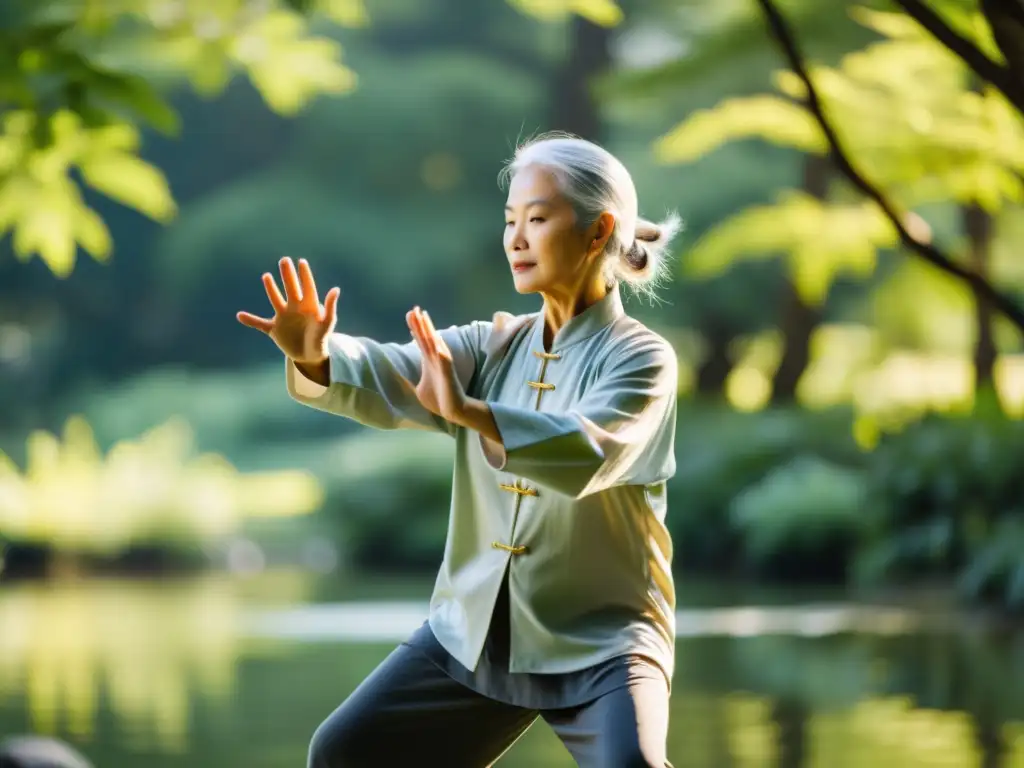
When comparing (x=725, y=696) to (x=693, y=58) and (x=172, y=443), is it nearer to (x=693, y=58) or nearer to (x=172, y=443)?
(x=693, y=58)

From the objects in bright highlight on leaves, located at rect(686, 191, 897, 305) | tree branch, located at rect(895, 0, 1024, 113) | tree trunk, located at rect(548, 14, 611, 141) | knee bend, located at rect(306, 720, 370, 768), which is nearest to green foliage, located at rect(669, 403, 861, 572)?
bright highlight on leaves, located at rect(686, 191, 897, 305)

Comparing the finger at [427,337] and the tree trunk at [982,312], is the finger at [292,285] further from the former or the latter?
the tree trunk at [982,312]

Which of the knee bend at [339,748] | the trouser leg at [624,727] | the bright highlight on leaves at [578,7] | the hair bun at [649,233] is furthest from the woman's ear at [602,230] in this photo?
the bright highlight on leaves at [578,7]

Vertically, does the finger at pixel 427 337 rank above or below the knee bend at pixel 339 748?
above

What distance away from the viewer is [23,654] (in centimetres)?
721

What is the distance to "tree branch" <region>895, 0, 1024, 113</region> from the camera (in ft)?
10.1

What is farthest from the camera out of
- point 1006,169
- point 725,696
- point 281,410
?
point 281,410

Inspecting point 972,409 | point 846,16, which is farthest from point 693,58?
point 972,409

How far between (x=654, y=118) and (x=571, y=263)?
14.7 m

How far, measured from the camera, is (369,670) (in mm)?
6562

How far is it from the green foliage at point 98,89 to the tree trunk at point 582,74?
36.9 ft

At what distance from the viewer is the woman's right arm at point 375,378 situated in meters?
2.50

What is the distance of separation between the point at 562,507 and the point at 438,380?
396 mm

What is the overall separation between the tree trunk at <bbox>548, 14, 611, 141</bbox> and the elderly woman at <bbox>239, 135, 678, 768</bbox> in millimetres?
13642
